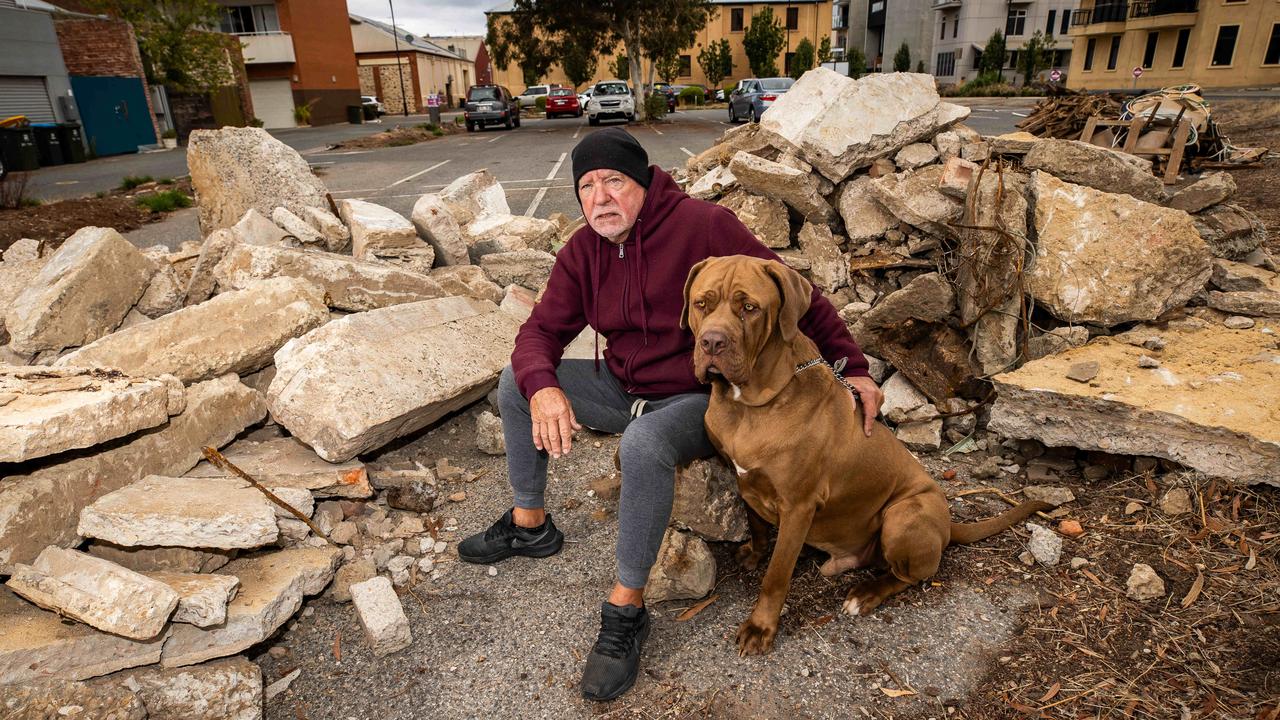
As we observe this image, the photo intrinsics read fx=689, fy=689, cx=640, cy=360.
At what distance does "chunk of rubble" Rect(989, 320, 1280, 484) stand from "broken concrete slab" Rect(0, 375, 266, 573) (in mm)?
3603

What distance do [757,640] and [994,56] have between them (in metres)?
A: 42.8

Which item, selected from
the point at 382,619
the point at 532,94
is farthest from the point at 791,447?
the point at 532,94

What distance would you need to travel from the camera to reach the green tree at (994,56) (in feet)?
120

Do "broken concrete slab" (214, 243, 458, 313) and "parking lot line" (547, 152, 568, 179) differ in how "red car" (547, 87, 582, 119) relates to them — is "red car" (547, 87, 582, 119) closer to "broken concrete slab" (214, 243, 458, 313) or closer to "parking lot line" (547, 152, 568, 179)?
"parking lot line" (547, 152, 568, 179)

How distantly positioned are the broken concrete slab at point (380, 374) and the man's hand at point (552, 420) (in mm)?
885

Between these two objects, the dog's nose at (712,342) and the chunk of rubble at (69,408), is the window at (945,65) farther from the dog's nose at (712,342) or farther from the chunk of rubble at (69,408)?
the chunk of rubble at (69,408)

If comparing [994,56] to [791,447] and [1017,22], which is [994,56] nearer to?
[1017,22]

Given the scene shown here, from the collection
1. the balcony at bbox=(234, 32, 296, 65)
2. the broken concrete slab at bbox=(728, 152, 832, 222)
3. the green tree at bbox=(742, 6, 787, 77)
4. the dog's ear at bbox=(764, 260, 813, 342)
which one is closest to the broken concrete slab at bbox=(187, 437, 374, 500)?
the dog's ear at bbox=(764, 260, 813, 342)

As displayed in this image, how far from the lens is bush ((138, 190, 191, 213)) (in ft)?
33.1

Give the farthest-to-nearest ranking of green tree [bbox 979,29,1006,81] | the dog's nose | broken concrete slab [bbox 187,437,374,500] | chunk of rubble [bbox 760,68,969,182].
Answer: green tree [bbox 979,29,1006,81] < chunk of rubble [bbox 760,68,969,182] < broken concrete slab [bbox 187,437,374,500] < the dog's nose

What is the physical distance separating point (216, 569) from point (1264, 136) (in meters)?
16.8

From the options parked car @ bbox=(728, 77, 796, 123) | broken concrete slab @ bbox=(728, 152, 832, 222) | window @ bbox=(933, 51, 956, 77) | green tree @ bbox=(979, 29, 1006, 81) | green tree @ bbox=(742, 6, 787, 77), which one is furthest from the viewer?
green tree @ bbox=(742, 6, 787, 77)

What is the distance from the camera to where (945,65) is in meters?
44.0

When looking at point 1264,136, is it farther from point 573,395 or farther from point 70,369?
point 70,369
